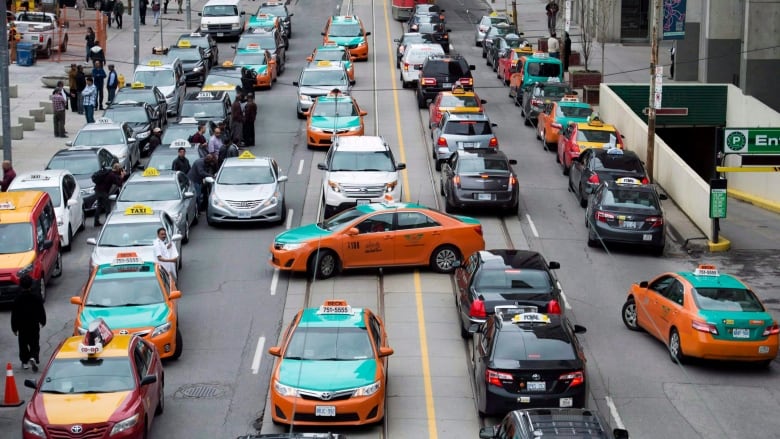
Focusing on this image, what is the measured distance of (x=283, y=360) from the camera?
723 inches

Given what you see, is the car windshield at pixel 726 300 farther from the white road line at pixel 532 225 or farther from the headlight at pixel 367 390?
the white road line at pixel 532 225

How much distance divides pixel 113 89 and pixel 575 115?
15.8 m

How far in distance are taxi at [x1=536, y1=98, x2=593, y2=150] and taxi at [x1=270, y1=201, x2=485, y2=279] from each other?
13102mm

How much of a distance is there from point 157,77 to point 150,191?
15.7m

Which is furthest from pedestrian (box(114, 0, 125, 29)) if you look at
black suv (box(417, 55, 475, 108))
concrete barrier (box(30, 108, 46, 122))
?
black suv (box(417, 55, 475, 108))

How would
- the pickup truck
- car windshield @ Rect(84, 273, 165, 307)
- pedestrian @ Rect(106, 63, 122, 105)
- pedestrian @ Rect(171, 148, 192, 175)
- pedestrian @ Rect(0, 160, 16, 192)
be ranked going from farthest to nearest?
1. the pickup truck
2. pedestrian @ Rect(106, 63, 122, 105)
3. pedestrian @ Rect(171, 148, 192, 175)
4. pedestrian @ Rect(0, 160, 16, 192)
5. car windshield @ Rect(84, 273, 165, 307)

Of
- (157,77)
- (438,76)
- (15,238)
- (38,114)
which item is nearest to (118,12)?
(157,77)

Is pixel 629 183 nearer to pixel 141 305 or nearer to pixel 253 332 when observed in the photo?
pixel 253 332

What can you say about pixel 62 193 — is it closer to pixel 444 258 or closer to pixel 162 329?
pixel 444 258

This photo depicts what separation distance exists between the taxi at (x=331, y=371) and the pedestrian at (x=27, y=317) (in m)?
4.23

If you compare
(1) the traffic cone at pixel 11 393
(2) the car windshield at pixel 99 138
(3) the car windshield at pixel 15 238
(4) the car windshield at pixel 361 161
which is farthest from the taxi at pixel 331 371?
(2) the car windshield at pixel 99 138

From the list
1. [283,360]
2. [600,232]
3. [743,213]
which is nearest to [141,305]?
[283,360]

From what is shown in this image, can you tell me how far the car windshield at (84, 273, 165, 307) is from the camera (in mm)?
21297

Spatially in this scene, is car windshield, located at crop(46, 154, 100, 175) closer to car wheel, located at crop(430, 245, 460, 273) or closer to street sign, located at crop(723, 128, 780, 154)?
car wheel, located at crop(430, 245, 460, 273)
